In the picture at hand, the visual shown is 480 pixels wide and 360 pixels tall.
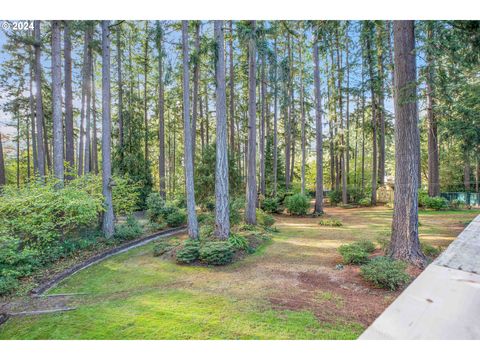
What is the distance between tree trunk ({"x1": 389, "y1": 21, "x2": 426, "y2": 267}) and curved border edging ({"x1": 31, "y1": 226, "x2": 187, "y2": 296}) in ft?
18.2

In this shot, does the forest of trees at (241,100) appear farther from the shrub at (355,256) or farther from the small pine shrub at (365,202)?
the shrub at (355,256)

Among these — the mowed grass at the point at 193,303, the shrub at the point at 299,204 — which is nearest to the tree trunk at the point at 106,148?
the mowed grass at the point at 193,303

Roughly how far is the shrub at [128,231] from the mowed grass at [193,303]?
1265 millimetres

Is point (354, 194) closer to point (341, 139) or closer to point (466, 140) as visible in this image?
point (341, 139)

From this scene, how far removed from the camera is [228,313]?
2648 millimetres

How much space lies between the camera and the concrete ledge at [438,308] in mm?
1468

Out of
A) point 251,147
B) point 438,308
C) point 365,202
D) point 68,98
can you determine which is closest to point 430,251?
point 438,308

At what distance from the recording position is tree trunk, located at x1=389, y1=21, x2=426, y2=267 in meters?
3.89

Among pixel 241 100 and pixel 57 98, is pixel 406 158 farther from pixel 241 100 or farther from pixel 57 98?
pixel 241 100

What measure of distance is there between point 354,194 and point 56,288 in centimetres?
1435

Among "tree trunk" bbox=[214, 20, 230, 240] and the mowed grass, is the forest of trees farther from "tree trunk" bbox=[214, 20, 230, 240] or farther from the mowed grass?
the mowed grass

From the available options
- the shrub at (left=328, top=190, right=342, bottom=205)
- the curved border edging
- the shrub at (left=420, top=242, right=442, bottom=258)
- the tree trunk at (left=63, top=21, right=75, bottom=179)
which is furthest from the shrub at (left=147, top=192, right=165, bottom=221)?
the shrub at (left=328, top=190, right=342, bottom=205)
